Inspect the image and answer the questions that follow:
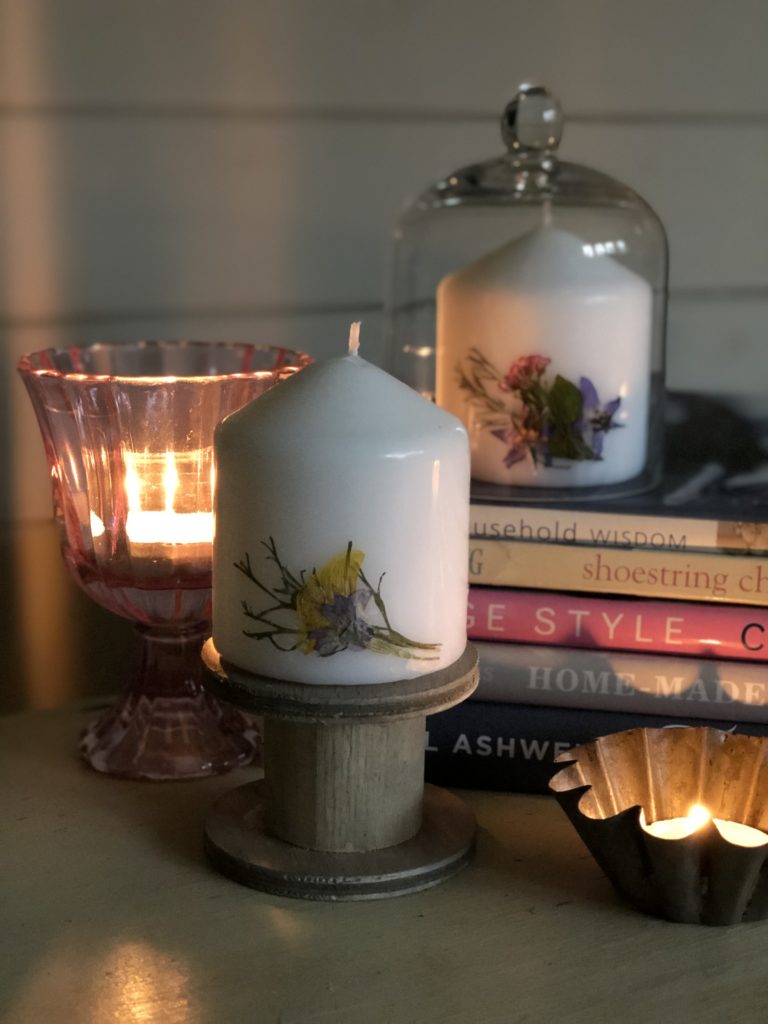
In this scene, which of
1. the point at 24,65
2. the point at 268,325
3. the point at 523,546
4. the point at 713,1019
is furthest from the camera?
the point at 268,325

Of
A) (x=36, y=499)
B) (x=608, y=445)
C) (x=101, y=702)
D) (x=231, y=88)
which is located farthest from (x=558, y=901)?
(x=231, y=88)

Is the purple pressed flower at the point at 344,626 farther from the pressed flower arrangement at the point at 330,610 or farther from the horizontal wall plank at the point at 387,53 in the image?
the horizontal wall plank at the point at 387,53

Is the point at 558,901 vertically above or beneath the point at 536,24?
beneath

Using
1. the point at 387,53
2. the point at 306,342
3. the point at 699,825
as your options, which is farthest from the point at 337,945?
the point at 387,53

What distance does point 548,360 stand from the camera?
770 millimetres

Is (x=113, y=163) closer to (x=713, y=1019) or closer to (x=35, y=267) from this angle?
(x=35, y=267)

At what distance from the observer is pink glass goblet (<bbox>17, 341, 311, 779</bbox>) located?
28.2 inches

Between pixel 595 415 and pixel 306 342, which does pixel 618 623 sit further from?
pixel 306 342

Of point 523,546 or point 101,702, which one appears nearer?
point 523,546

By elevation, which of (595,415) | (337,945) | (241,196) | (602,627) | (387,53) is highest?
(387,53)

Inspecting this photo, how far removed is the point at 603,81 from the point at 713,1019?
0.72 metres

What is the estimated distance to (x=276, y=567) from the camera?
60cm

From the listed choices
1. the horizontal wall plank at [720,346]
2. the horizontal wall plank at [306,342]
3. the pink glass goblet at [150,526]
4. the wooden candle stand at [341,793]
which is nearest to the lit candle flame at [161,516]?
Result: the pink glass goblet at [150,526]

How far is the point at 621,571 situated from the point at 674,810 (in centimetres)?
13
